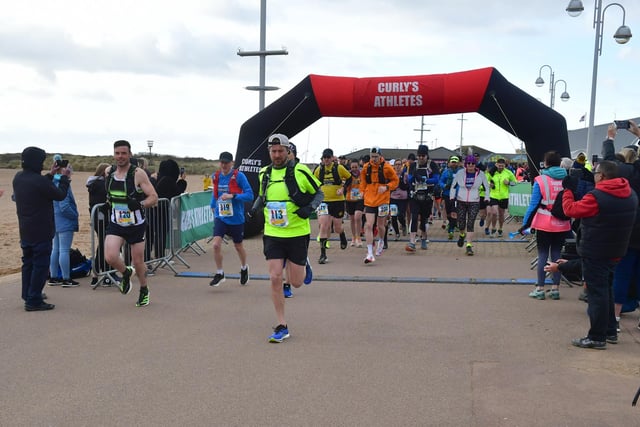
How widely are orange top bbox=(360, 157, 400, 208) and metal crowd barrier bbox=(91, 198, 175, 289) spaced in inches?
141

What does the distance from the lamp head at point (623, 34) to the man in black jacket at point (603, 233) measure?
50.0 feet

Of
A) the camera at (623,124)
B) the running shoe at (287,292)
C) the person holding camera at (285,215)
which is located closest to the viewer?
the person holding camera at (285,215)

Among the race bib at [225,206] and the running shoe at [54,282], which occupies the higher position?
the race bib at [225,206]

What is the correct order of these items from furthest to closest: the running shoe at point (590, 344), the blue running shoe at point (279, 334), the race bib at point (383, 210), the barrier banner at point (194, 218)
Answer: the barrier banner at point (194, 218) < the race bib at point (383, 210) < the blue running shoe at point (279, 334) < the running shoe at point (590, 344)

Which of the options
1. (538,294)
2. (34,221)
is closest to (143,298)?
(34,221)

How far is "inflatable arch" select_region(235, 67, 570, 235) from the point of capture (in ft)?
40.0

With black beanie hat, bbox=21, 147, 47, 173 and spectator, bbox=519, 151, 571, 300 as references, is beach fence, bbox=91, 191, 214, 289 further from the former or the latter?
spectator, bbox=519, 151, 571, 300

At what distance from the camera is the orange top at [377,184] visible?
36.2 ft

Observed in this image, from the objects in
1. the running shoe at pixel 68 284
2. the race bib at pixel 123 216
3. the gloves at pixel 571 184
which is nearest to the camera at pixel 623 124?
the gloves at pixel 571 184

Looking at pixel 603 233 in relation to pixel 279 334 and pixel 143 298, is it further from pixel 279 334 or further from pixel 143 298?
pixel 143 298

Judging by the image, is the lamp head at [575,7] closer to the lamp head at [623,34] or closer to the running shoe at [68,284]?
the lamp head at [623,34]

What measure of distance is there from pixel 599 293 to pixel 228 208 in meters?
5.06

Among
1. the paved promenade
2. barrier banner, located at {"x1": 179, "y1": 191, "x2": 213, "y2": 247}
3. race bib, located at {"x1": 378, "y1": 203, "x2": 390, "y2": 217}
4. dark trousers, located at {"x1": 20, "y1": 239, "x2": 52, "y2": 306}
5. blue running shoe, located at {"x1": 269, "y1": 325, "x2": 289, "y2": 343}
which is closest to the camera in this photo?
the paved promenade

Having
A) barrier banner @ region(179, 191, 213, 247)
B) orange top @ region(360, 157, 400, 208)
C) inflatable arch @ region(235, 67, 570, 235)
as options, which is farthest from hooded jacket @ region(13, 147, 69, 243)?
inflatable arch @ region(235, 67, 570, 235)
